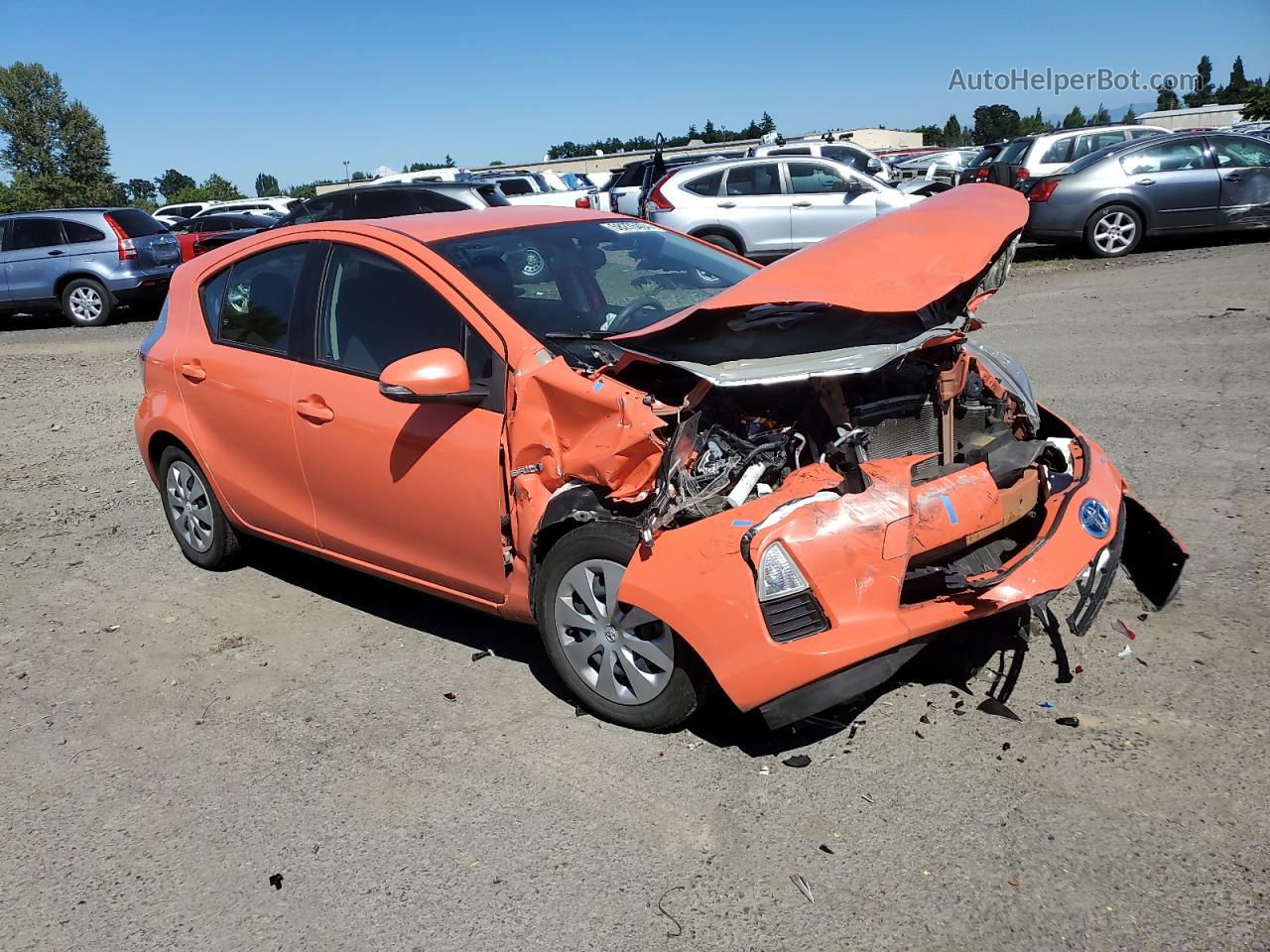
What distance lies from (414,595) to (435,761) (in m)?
1.59

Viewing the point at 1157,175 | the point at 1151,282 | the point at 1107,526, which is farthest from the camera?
the point at 1157,175

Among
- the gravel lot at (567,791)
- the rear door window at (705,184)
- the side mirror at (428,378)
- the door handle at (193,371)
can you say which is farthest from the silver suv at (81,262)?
the side mirror at (428,378)

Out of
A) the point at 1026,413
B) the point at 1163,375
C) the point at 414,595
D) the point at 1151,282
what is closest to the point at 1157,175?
the point at 1151,282

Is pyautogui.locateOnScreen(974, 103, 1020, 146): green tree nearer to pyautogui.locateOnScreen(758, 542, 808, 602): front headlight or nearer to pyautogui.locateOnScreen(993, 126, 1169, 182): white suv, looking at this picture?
pyautogui.locateOnScreen(993, 126, 1169, 182): white suv

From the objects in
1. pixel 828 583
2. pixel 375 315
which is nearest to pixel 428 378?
pixel 375 315

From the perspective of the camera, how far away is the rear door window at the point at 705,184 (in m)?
15.1

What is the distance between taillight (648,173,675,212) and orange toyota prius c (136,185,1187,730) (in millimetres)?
10859

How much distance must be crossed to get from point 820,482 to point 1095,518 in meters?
1.02

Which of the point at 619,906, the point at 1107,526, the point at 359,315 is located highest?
the point at 359,315

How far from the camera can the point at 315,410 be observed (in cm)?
436

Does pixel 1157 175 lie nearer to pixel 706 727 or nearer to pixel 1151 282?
pixel 1151 282

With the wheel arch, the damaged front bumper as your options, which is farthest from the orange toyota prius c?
the wheel arch

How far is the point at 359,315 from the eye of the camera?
4.36m

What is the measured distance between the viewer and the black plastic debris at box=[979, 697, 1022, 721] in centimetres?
346
